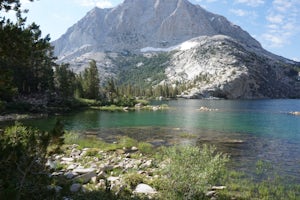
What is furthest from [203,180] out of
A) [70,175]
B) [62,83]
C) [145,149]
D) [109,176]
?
[62,83]

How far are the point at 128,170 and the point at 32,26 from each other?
10.9 m

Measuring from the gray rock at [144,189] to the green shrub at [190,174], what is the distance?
3.08 ft

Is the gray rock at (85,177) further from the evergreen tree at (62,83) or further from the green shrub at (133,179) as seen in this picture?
the evergreen tree at (62,83)

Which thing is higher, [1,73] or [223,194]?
[1,73]

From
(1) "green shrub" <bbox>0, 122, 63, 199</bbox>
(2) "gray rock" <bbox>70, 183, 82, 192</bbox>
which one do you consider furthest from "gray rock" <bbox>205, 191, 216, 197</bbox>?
(1) "green shrub" <bbox>0, 122, 63, 199</bbox>

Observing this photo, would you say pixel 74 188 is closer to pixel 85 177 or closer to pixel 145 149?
pixel 85 177

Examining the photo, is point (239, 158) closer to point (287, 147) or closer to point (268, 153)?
point (268, 153)

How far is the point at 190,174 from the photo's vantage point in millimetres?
13523

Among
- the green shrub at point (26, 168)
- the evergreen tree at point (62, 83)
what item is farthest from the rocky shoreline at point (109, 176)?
the evergreen tree at point (62, 83)

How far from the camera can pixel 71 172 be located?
16.4 metres

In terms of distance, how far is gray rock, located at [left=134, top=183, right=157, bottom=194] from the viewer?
14688 millimetres

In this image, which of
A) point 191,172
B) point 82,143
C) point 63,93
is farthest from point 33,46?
point 63,93

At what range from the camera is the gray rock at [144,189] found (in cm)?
1469

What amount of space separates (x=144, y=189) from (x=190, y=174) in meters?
2.98
